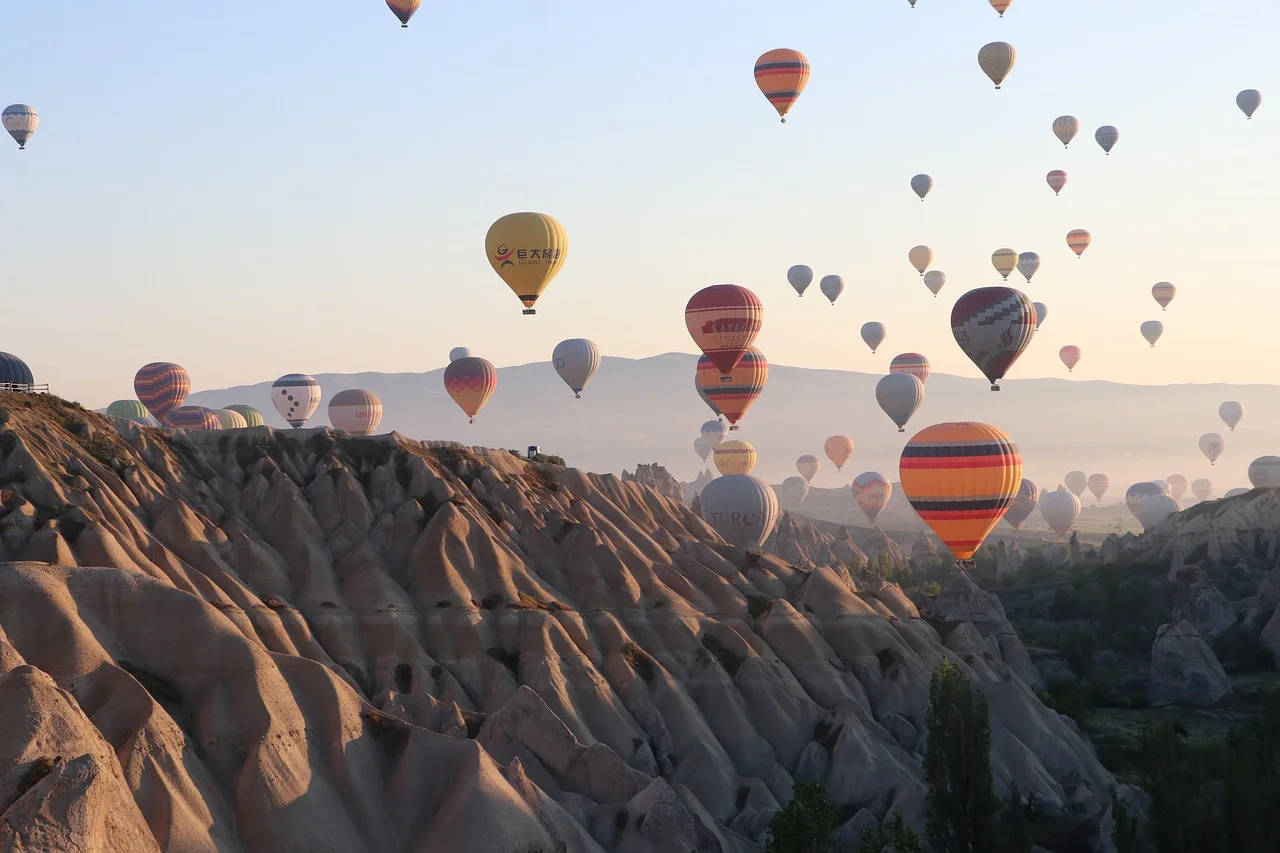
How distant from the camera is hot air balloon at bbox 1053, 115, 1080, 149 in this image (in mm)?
174000

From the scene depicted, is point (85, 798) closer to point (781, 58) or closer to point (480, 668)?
point (480, 668)

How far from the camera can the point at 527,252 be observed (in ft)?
367

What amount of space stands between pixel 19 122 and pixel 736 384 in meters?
59.8

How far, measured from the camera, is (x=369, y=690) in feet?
264

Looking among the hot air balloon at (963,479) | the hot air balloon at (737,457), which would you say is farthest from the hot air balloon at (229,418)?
the hot air balloon at (963,479)

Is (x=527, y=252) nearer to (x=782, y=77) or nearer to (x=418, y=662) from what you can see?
(x=782, y=77)

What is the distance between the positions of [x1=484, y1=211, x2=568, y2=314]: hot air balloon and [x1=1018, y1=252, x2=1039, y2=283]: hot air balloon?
9444cm

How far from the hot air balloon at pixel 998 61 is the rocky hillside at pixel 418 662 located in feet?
168

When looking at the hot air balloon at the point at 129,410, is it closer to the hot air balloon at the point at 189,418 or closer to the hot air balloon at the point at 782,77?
the hot air balloon at the point at 189,418

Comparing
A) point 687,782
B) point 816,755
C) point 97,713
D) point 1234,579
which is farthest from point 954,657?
point 1234,579

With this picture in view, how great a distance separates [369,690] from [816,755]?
2201 cm

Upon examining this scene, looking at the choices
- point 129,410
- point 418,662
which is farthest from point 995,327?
point 129,410

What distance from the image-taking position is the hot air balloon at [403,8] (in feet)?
361

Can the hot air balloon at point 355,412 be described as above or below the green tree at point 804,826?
above
